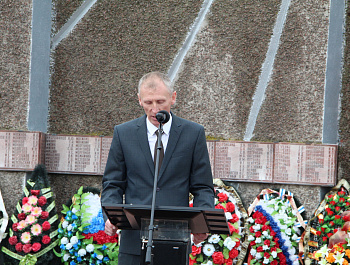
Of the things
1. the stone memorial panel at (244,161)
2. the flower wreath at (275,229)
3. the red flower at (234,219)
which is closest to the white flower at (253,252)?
the flower wreath at (275,229)

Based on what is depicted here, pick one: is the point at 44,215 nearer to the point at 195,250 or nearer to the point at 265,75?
the point at 195,250

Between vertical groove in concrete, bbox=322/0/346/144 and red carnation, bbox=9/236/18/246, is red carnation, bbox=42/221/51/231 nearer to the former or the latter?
red carnation, bbox=9/236/18/246

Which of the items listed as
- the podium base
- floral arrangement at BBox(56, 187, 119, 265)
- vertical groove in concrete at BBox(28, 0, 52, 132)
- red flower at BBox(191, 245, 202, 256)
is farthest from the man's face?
vertical groove in concrete at BBox(28, 0, 52, 132)

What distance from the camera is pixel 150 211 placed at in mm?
Result: 2352

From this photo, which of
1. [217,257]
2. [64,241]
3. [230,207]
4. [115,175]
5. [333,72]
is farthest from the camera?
[333,72]

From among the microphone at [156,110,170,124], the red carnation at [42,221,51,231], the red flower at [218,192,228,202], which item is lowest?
the red carnation at [42,221,51,231]

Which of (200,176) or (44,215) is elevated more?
(200,176)

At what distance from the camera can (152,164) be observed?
2.87 m

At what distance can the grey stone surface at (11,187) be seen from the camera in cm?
501

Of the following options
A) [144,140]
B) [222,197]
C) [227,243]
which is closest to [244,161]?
[222,197]

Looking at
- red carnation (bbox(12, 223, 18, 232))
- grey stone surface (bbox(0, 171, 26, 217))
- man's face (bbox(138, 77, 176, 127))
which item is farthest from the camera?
grey stone surface (bbox(0, 171, 26, 217))

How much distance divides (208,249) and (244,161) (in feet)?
3.26

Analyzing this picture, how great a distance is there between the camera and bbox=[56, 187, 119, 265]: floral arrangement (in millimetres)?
4562

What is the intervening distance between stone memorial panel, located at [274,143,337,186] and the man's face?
2341 millimetres
